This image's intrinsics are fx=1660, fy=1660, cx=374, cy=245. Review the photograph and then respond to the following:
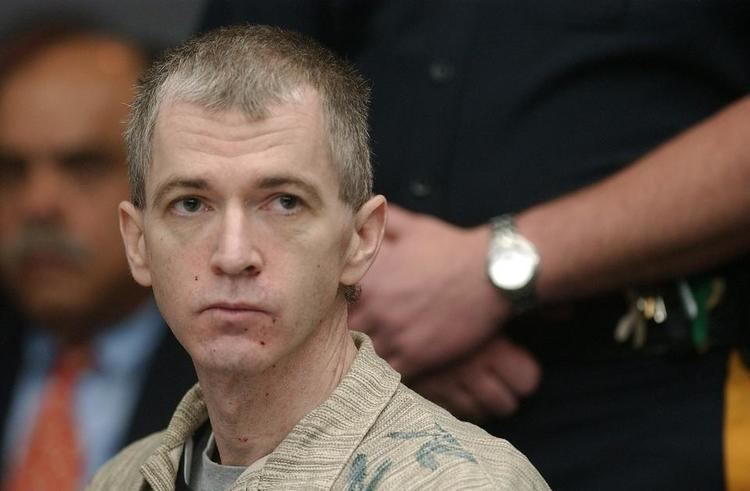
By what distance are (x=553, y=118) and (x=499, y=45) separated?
22 centimetres

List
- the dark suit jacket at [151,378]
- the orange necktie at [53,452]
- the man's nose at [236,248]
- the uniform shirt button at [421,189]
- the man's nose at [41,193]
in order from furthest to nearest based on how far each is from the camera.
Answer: the man's nose at [41,193] → the orange necktie at [53,452] → the dark suit jacket at [151,378] → the uniform shirt button at [421,189] → the man's nose at [236,248]

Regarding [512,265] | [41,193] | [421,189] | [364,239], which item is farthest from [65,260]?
[364,239]

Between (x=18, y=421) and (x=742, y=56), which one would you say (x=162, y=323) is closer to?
(x=18, y=421)

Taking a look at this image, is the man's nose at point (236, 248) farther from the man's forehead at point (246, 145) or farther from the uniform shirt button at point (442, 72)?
the uniform shirt button at point (442, 72)

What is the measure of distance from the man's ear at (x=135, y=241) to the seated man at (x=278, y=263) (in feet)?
0.10

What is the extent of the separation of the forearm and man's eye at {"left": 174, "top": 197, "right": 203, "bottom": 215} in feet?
3.30

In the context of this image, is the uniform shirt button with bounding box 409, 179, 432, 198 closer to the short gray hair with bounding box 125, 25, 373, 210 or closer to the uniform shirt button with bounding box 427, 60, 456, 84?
the uniform shirt button with bounding box 427, 60, 456, 84

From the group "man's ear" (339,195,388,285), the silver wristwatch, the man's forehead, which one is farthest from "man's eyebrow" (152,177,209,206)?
the silver wristwatch

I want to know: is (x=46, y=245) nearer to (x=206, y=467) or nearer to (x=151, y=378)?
(x=151, y=378)

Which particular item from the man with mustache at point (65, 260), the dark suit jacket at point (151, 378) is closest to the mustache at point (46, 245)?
the man with mustache at point (65, 260)

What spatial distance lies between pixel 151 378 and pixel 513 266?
4.80ft

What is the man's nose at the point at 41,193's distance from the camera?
4.69 meters

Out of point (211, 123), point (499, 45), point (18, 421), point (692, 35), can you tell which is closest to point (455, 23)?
point (499, 45)

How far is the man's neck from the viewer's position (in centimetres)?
273
